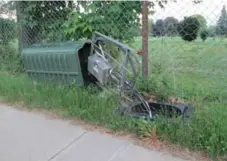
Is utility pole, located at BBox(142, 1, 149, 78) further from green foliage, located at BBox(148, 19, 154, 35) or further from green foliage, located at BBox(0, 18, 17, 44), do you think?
green foliage, located at BBox(0, 18, 17, 44)

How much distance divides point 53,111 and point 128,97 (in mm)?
904

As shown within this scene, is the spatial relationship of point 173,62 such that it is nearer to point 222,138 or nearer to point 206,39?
point 206,39

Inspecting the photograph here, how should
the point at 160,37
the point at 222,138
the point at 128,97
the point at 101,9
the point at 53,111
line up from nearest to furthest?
the point at 222,138 < the point at 128,97 < the point at 53,111 < the point at 160,37 < the point at 101,9

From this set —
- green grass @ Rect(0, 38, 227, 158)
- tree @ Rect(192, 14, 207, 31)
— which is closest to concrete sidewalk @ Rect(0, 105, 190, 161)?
green grass @ Rect(0, 38, 227, 158)

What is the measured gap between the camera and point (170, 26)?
4059 millimetres

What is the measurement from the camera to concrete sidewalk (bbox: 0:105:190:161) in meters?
2.81

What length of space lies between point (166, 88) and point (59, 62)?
4.48ft

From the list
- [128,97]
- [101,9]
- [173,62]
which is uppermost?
[101,9]

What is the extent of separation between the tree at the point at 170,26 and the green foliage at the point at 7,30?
296 cm

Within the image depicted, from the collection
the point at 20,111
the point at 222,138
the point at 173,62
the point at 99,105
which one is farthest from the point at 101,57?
the point at 222,138

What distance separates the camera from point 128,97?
3.60 metres

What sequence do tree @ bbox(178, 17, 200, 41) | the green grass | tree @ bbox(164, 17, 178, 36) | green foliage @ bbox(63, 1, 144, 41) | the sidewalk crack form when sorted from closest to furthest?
the sidewalk crack, the green grass, tree @ bbox(178, 17, 200, 41), tree @ bbox(164, 17, 178, 36), green foliage @ bbox(63, 1, 144, 41)

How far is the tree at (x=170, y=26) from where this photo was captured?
13.2ft

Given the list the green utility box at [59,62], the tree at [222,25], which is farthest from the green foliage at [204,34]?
the green utility box at [59,62]
